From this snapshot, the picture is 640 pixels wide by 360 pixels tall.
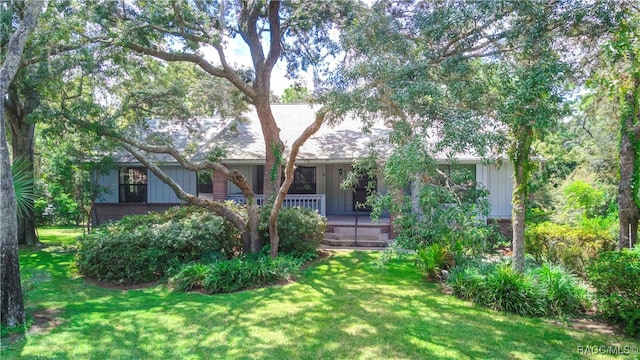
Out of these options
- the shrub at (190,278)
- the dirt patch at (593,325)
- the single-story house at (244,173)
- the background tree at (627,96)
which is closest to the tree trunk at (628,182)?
the background tree at (627,96)

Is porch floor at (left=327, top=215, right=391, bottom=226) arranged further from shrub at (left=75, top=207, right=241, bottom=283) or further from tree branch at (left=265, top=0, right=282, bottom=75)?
tree branch at (left=265, top=0, right=282, bottom=75)

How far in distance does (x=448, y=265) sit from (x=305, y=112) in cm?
1145

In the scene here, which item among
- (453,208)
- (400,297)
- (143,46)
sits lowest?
(400,297)

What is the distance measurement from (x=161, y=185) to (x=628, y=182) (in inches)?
627

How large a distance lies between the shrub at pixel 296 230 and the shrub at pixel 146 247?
1.12 m

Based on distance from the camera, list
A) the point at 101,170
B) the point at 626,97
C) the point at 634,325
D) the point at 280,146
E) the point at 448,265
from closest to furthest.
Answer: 1. the point at 634,325
2. the point at 626,97
3. the point at 448,265
4. the point at 280,146
5. the point at 101,170

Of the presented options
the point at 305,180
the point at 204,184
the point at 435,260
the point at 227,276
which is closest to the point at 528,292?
the point at 435,260

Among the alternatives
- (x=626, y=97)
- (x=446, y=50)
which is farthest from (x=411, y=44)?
(x=626, y=97)

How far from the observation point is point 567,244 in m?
9.17

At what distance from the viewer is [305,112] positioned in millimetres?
18625

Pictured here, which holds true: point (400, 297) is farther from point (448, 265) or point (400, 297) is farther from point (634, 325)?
point (634, 325)

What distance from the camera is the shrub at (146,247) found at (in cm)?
891

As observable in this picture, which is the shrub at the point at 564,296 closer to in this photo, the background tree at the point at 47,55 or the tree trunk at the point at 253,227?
the tree trunk at the point at 253,227

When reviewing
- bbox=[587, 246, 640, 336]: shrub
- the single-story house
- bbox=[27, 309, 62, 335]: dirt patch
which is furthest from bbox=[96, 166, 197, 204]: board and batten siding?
bbox=[587, 246, 640, 336]: shrub
